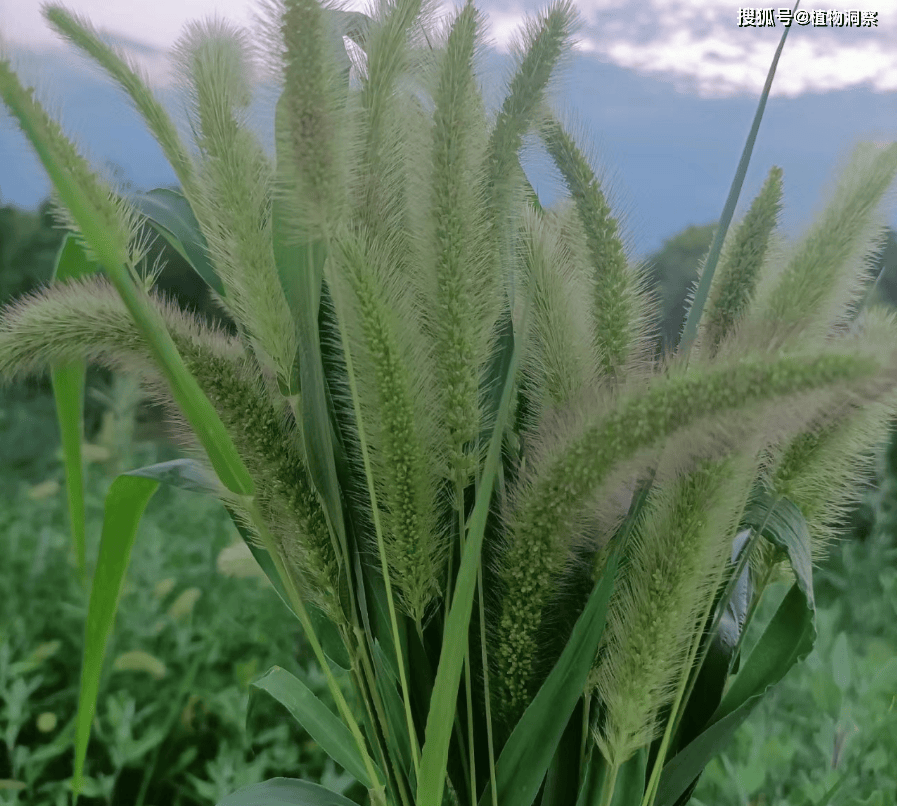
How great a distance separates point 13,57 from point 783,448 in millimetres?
342

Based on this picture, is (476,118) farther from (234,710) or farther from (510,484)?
(234,710)

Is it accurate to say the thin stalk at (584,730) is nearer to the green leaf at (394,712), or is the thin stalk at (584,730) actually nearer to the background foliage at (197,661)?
the green leaf at (394,712)

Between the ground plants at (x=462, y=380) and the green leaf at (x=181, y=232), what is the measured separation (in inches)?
2.2

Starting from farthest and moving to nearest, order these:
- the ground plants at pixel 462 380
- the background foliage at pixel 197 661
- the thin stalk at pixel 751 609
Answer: the background foliage at pixel 197 661
the thin stalk at pixel 751 609
the ground plants at pixel 462 380

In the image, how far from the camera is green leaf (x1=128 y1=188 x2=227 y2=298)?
44 cm

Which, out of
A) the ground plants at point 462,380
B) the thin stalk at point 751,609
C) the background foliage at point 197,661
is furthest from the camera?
the background foliage at point 197,661

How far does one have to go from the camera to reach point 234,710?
2.65 ft

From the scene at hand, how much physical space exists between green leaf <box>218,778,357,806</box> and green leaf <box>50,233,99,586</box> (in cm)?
17

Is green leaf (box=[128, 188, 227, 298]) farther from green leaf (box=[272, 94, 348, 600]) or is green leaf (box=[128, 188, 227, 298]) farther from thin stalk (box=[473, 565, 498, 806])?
thin stalk (box=[473, 565, 498, 806])

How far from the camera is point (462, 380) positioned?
0.34 metres

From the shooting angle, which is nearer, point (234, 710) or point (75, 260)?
point (75, 260)

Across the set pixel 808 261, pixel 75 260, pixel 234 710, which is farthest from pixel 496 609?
pixel 234 710

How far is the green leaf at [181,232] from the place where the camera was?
0.44m

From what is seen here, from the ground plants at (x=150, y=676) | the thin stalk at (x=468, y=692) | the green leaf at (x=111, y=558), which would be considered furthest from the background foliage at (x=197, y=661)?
the thin stalk at (x=468, y=692)
